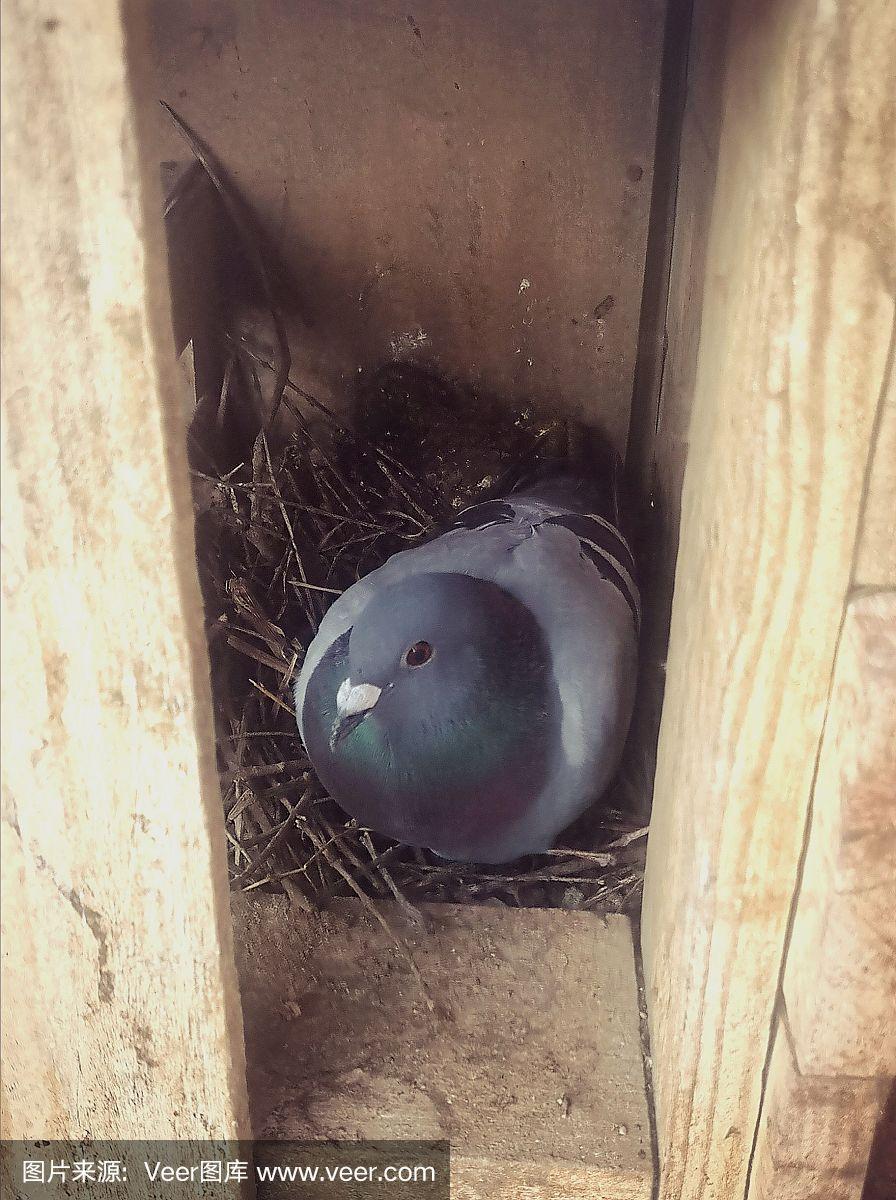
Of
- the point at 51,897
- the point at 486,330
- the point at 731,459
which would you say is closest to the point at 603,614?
the point at 486,330

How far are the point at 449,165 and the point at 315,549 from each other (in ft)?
2.00

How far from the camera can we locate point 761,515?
0.56 metres

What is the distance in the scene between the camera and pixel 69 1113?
0.75m

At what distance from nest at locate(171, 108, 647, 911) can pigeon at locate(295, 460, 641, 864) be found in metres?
0.08

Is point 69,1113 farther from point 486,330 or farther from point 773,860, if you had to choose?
point 486,330

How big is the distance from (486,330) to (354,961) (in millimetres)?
864

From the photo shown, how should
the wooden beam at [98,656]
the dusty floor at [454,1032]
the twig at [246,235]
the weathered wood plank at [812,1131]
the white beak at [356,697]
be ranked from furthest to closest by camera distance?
1. the twig at [246,235]
2. the white beak at [356,697]
3. the dusty floor at [454,1032]
4. the weathered wood plank at [812,1131]
5. the wooden beam at [98,656]

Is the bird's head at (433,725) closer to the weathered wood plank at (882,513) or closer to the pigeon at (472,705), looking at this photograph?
the pigeon at (472,705)

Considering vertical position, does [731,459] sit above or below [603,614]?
above

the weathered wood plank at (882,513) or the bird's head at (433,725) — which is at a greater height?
the weathered wood plank at (882,513)

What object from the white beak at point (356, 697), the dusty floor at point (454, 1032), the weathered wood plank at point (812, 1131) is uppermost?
the white beak at point (356, 697)

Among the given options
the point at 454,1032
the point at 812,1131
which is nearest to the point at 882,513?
the point at 812,1131

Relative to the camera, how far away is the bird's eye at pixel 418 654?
3.68 ft

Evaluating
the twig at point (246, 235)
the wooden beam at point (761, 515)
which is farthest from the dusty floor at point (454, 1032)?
the twig at point (246, 235)
